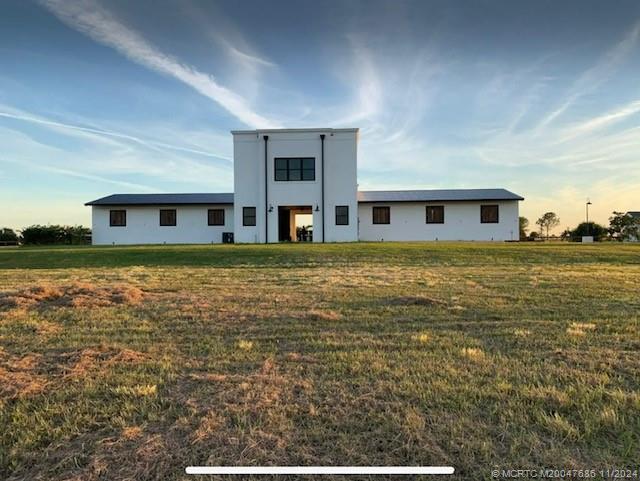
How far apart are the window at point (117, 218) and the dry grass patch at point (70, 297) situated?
21548 millimetres

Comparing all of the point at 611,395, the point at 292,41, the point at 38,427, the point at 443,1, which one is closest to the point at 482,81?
the point at 443,1

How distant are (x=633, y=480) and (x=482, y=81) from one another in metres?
15.8

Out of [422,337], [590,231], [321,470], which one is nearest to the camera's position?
[321,470]

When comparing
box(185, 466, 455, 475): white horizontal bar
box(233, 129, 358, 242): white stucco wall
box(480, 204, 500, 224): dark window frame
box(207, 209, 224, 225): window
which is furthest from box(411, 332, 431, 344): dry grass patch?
box(207, 209, 224, 225): window

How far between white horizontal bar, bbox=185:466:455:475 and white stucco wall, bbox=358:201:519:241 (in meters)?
24.4

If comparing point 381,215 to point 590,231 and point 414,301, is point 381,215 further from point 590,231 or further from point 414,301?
point 590,231

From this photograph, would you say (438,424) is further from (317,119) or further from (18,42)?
(317,119)

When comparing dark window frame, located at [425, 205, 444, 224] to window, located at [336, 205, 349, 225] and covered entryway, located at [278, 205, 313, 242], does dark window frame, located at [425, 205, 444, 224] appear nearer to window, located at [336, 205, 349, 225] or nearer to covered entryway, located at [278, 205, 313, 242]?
window, located at [336, 205, 349, 225]

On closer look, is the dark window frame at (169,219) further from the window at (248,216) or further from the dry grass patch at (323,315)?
the dry grass patch at (323,315)

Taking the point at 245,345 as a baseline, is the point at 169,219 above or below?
above

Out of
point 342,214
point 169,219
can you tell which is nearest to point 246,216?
point 342,214

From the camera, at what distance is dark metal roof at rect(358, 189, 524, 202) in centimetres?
2603

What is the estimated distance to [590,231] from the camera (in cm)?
3584

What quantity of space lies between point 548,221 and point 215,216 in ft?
125
